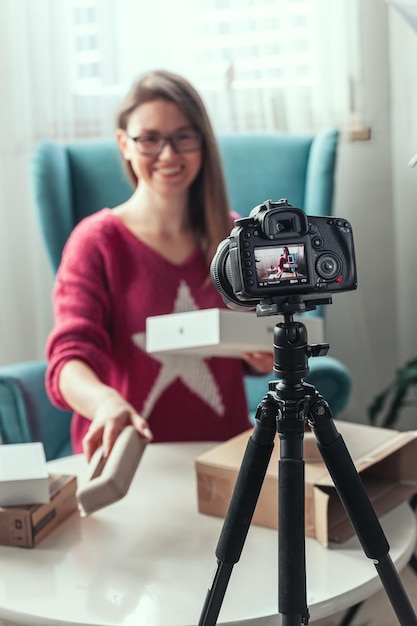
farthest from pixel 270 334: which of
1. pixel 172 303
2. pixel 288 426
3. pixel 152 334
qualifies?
pixel 288 426

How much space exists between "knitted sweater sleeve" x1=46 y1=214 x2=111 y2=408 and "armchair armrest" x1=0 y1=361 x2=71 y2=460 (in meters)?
0.20

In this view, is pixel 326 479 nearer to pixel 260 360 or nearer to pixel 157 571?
pixel 157 571

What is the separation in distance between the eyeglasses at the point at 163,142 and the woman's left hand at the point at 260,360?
1.42ft

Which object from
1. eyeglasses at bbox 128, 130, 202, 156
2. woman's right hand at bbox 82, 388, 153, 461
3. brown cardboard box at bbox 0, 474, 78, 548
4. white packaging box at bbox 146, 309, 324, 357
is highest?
eyeglasses at bbox 128, 130, 202, 156

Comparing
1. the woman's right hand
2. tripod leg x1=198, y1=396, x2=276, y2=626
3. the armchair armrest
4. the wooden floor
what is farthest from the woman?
tripod leg x1=198, y1=396, x2=276, y2=626

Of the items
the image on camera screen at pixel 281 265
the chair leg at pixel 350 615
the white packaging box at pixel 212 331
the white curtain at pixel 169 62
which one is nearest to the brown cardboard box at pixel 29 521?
the white packaging box at pixel 212 331

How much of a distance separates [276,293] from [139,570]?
19.8 inches

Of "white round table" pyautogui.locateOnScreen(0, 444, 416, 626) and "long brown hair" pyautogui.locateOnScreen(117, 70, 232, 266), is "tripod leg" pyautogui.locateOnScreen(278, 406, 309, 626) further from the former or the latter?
"long brown hair" pyautogui.locateOnScreen(117, 70, 232, 266)

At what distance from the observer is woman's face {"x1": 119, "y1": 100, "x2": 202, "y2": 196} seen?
1.78 m

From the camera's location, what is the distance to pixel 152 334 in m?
1.54

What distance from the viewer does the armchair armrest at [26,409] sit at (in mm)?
1909

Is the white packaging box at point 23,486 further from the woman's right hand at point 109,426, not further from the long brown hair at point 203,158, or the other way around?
the long brown hair at point 203,158

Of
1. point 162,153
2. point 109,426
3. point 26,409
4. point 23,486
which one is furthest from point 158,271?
point 23,486

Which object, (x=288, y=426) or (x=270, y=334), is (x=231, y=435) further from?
(x=288, y=426)
